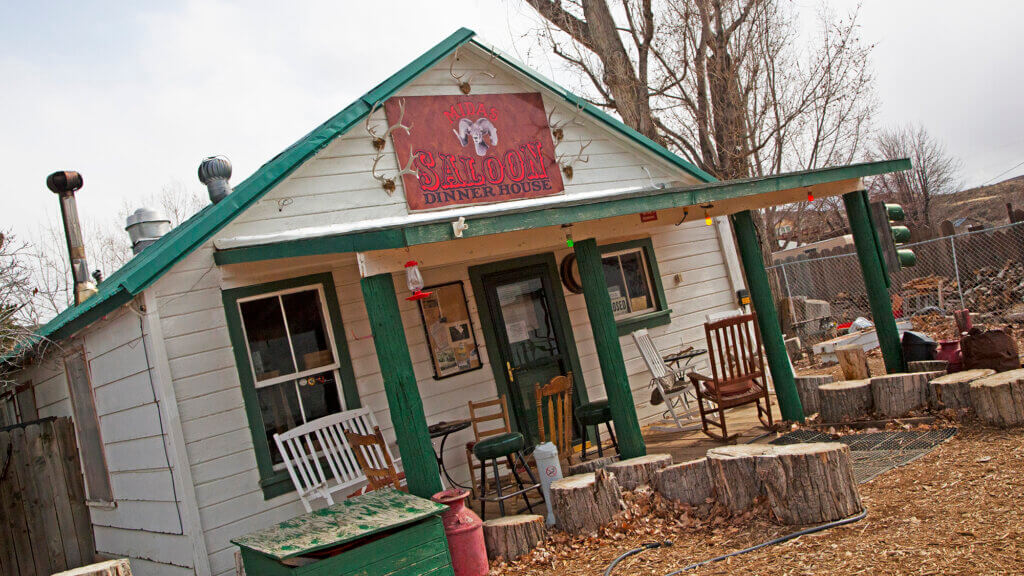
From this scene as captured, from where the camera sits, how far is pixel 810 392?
7.38m

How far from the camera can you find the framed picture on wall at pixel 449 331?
7641 mm

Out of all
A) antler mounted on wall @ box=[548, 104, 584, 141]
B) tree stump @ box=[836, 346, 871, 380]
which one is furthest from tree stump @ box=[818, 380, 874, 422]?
antler mounted on wall @ box=[548, 104, 584, 141]

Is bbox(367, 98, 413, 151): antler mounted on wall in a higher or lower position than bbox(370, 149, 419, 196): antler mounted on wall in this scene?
higher

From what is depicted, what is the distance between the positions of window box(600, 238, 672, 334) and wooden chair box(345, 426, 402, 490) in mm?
3856

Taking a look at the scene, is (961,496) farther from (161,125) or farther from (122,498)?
(161,125)

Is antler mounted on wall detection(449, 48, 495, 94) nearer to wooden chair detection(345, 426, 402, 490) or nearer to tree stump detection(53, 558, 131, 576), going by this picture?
wooden chair detection(345, 426, 402, 490)

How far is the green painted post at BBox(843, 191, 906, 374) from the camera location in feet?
26.0

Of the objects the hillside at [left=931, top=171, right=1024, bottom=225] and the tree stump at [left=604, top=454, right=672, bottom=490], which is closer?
the tree stump at [left=604, top=454, right=672, bottom=490]

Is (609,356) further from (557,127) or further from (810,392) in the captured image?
(557,127)

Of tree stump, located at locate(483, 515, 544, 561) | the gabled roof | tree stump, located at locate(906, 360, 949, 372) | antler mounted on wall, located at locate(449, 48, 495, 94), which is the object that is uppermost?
antler mounted on wall, located at locate(449, 48, 495, 94)

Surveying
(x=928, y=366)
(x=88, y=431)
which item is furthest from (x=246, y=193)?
(x=928, y=366)

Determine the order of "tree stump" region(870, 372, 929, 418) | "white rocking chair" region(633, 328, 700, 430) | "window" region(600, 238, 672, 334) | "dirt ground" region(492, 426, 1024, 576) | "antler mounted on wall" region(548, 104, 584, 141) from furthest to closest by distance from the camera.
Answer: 1. "window" region(600, 238, 672, 334)
2. "antler mounted on wall" region(548, 104, 584, 141)
3. "white rocking chair" region(633, 328, 700, 430)
4. "tree stump" region(870, 372, 929, 418)
5. "dirt ground" region(492, 426, 1024, 576)

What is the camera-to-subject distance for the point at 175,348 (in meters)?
6.03

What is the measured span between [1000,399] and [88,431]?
827 centimetres
